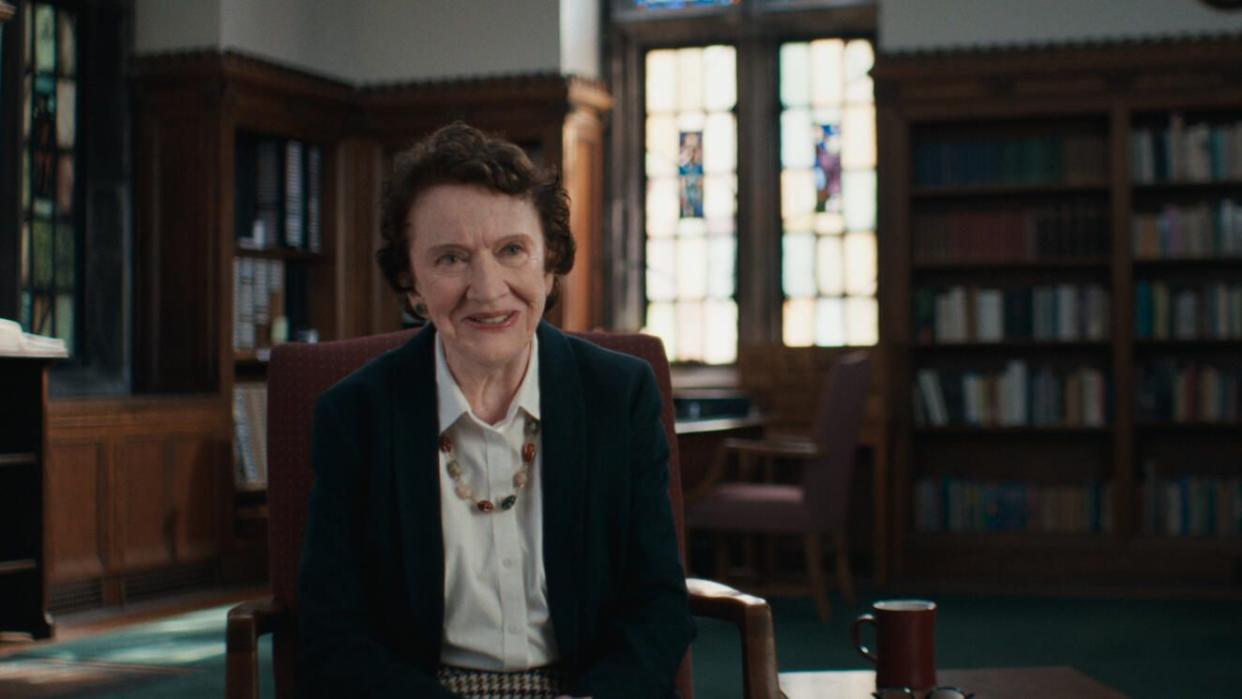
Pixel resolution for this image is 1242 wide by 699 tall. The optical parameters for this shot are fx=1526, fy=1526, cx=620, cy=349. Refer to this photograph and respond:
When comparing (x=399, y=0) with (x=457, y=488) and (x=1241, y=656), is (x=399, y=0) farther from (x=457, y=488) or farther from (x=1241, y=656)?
(x=457, y=488)

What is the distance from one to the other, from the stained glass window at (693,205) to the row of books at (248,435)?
212cm

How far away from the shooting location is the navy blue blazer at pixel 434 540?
1.80 m

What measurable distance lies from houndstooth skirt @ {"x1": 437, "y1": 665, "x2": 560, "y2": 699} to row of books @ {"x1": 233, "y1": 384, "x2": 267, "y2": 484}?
5.16 meters

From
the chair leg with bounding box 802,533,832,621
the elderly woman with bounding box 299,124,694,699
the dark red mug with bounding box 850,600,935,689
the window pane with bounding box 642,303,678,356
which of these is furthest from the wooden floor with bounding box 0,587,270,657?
the dark red mug with bounding box 850,600,935,689

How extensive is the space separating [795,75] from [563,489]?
631 centimetres

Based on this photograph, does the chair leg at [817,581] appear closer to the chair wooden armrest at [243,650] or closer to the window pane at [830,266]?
the window pane at [830,266]

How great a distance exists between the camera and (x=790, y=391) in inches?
286

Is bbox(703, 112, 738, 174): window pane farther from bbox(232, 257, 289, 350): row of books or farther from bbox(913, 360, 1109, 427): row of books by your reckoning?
bbox(232, 257, 289, 350): row of books

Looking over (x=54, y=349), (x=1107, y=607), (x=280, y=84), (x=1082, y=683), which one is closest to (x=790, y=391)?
(x=1107, y=607)

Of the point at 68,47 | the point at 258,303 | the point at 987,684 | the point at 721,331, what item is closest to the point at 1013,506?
the point at 721,331

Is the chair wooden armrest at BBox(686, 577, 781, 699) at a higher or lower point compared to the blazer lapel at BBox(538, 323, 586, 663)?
lower

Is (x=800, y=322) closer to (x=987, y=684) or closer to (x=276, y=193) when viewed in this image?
(x=276, y=193)

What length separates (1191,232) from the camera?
6695mm

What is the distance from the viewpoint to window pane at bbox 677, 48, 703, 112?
802cm
